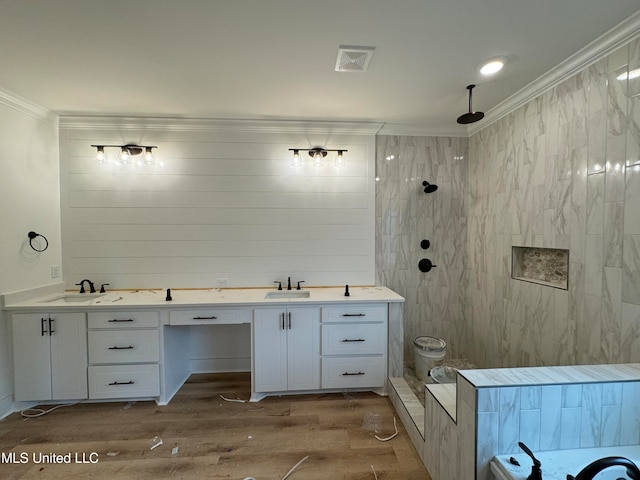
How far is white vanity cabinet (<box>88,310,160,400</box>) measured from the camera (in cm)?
224

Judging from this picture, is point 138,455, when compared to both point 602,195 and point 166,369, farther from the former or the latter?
point 602,195

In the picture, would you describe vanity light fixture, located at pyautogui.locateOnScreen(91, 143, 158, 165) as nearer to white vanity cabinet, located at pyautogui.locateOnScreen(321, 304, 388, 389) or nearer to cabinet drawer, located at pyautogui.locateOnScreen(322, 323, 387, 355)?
white vanity cabinet, located at pyautogui.locateOnScreen(321, 304, 388, 389)

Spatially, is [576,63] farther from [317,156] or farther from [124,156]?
[124,156]

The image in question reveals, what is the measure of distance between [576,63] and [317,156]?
6.88ft

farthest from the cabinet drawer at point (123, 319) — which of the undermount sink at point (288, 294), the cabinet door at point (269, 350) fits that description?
the undermount sink at point (288, 294)

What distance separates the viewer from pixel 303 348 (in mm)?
2381

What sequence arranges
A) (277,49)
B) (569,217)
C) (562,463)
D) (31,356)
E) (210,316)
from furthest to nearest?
(210,316)
(31,356)
(569,217)
(277,49)
(562,463)

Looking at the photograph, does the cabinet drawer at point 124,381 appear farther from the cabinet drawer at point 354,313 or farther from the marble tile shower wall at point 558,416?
the marble tile shower wall at point 558,416

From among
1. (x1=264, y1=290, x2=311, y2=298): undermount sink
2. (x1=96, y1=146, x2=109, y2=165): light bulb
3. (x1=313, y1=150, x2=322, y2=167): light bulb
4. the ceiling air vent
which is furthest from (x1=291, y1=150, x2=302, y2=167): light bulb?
(x1=96, y1=146, x2=109, y2=165): light bulb

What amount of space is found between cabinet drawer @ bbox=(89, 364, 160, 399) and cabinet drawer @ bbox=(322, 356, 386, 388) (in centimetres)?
153

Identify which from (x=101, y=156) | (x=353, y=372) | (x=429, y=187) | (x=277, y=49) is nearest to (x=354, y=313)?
(x=353, y=372)

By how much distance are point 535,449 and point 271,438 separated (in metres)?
1.63

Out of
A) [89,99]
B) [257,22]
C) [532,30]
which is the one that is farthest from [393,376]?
[89,99]

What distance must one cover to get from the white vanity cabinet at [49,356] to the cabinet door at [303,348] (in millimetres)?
1771
